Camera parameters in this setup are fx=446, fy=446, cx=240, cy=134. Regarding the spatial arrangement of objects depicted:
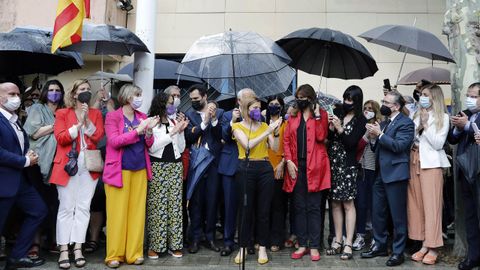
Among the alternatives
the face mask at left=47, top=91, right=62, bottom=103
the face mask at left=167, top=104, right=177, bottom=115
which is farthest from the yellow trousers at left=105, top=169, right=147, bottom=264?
the face mask at left=47, top=91, right=62, bottom=103

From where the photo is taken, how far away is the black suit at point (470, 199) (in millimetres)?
5113

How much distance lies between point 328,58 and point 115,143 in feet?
10.0

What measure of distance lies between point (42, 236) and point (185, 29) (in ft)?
19.9

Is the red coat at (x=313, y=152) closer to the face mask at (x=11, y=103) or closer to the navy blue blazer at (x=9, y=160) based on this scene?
the navy blue blazer at (x=9, y=160)

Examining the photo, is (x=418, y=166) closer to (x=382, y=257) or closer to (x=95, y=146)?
(x=382, y=257)

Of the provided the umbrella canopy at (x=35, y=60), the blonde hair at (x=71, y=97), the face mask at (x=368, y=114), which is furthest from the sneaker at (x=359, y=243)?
the umbrella canopy at (x=35, y=60)

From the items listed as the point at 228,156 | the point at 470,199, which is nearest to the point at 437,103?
the point at 470,199

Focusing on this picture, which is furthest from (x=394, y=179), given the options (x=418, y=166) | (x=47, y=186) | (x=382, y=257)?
(x=47, y=186)

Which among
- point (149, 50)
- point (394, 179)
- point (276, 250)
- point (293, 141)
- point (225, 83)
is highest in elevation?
point (149, 50)

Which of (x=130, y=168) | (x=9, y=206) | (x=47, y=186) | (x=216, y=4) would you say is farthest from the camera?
(x=216, y=4)

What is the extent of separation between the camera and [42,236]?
5.93 m

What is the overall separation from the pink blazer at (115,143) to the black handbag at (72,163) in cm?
34

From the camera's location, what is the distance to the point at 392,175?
5395 mm

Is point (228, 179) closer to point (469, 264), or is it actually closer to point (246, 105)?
point (246, 105)
